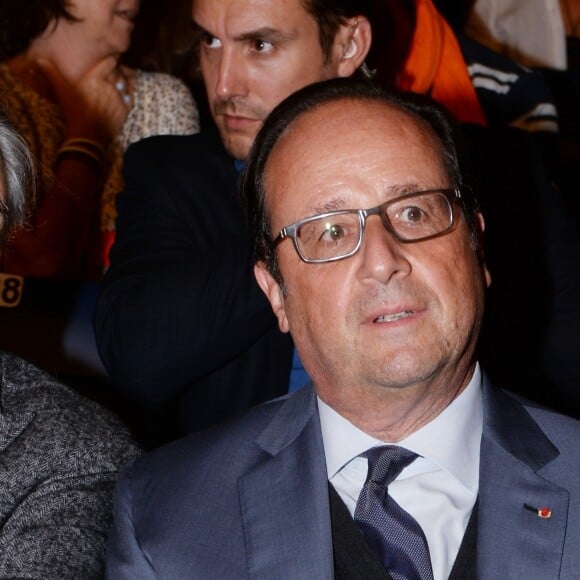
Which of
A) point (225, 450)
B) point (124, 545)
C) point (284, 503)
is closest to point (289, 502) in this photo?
point (284, 503)

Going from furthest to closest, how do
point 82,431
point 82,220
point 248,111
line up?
point 82,220 → point 248,111 → point 82,431

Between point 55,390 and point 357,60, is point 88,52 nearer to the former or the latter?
point 357,60

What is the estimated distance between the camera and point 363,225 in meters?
1.71

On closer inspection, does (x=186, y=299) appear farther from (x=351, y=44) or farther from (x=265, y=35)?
(x=351, y=44)

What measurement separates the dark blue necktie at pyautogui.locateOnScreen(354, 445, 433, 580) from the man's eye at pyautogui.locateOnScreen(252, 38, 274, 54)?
37.0 inches

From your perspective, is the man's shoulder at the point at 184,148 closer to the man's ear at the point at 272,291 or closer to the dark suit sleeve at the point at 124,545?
the man's ear at the point at 272,291

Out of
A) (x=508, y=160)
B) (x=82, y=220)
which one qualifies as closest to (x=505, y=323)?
(x=508, y=160)

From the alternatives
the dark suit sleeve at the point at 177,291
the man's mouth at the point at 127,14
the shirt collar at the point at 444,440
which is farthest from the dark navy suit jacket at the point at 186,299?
the man's mouth at the point at 127,14

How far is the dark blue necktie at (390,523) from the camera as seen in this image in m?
1.62

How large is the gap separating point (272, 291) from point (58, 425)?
1.39 ft

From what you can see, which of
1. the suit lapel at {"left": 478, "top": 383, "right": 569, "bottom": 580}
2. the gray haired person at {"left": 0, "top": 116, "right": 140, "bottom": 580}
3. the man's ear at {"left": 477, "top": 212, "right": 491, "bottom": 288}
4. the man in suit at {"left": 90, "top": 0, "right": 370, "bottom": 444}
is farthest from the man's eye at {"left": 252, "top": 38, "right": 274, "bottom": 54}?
the suit lapel at {"left": 478, "top": 383, "right": 569, "bottom": 580}

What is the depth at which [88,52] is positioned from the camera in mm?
3174

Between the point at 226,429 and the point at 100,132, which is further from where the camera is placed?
the point at 100,132

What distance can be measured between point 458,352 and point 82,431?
0.64 meters
